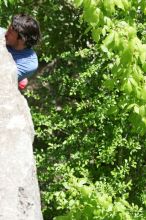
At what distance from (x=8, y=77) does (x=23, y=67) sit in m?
1.36

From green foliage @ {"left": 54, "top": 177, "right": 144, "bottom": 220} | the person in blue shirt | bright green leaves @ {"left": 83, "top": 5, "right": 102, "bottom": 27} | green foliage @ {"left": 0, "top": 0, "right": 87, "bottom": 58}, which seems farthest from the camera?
green foliage @ {"left": 0, "top": 0, "right": 87, "bottom": 58}

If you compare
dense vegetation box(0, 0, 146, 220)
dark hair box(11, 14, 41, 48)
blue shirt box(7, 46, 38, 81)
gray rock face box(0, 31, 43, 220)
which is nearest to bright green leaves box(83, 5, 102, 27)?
gray rock face box(0, 31, 43, 220)

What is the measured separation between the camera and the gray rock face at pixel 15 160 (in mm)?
3020

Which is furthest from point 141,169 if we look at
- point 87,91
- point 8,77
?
point 8,77

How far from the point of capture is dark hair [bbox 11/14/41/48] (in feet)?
15.4

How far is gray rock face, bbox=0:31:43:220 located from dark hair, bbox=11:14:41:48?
117 centimetres

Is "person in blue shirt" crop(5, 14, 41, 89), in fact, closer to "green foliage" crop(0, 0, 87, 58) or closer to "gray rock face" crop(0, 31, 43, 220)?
"gray rock face" crop(0, 31, 43, 220)

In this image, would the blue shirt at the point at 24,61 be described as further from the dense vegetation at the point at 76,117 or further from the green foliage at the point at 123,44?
the dense vegetation at the point at 76,117

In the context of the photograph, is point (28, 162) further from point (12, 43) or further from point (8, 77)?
point (12, 43)

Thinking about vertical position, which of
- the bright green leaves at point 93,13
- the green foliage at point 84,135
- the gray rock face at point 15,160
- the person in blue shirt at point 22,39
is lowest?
the green foliage at point 84,135

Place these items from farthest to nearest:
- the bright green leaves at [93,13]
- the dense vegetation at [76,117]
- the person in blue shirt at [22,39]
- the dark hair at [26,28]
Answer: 1. the dense vegetation at [76,117]
2. the dark hair at [26,28]
3. the person in blue shirt at [22,39]
4. the bright green leaves at [93,13]

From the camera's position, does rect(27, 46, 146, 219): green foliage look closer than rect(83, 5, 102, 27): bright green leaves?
No

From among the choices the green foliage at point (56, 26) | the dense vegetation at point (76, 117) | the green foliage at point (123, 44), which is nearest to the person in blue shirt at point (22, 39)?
the green foliage at point (123, 44)

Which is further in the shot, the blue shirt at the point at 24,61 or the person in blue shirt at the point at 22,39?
the blue shirt at the point at 24,61
